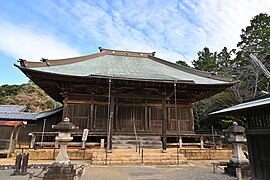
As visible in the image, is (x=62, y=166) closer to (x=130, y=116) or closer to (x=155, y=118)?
(x=130, y=116)

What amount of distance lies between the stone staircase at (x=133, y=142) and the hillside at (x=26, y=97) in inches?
1025

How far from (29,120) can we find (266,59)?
2584cm

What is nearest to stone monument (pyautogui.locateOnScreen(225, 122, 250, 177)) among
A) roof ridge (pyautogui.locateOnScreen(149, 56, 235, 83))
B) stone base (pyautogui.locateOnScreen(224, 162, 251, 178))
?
stone base (pyautogui.locateOnScreen(224, 162, 251, 178))

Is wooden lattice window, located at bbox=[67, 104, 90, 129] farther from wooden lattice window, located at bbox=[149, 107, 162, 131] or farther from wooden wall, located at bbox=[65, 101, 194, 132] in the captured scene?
wooden lattice window, located at bbox=[149, 107, 162, 131]

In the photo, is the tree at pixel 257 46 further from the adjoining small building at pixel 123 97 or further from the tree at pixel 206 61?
the adjoining small building at pixel 123 97

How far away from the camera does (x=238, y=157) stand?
7.33 metres

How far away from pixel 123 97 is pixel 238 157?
661 centimetres

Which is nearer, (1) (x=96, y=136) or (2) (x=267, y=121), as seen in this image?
(2) (x=267, y=121)

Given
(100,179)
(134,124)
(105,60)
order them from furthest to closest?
(105,60), (134,124), (100,179)

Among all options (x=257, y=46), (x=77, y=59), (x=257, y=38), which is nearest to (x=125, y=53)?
(x=77, y=59)

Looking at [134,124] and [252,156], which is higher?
[134,124]

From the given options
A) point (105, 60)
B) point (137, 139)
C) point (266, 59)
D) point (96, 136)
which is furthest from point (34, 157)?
point (266, 59)

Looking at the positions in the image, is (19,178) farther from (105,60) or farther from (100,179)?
(105,60)

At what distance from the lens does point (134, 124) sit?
13164 millimetres
